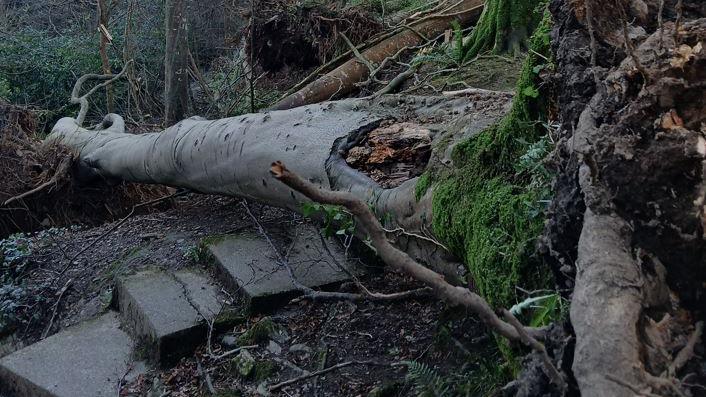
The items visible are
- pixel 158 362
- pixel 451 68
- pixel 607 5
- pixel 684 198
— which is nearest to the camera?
pixel 684 198

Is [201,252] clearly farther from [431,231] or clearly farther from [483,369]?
[483,369]

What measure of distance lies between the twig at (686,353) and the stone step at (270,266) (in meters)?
2.78

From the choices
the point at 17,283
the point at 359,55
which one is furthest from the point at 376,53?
the point at 17,283

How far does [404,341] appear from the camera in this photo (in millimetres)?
3238

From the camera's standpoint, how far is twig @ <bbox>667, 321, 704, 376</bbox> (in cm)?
120

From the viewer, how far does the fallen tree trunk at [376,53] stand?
23.4 feet

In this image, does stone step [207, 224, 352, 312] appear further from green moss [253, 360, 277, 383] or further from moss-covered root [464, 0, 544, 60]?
moss-covered root [464, 0, 544, 60]

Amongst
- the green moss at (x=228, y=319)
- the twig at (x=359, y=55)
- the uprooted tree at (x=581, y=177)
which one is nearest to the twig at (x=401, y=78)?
the twig at (x=359, y=55)

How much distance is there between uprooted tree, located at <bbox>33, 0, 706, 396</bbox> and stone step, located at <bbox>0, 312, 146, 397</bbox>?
126 cm

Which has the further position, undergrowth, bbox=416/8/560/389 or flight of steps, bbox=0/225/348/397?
flight of steps, bbox=0/225/348/397

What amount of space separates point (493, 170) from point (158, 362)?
2.14 meters

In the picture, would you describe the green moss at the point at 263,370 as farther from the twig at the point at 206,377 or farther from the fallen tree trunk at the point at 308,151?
the fallen tree trunk at the point at 308,151

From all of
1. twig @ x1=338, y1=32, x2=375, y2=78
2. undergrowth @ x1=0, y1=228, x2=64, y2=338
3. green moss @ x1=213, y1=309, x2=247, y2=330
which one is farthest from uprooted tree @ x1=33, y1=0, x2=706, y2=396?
twig @ x1=338, y1=32, x2=375, y2=78

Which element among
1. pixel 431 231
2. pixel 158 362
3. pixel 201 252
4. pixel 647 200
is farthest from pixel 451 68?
pixel 647 200
